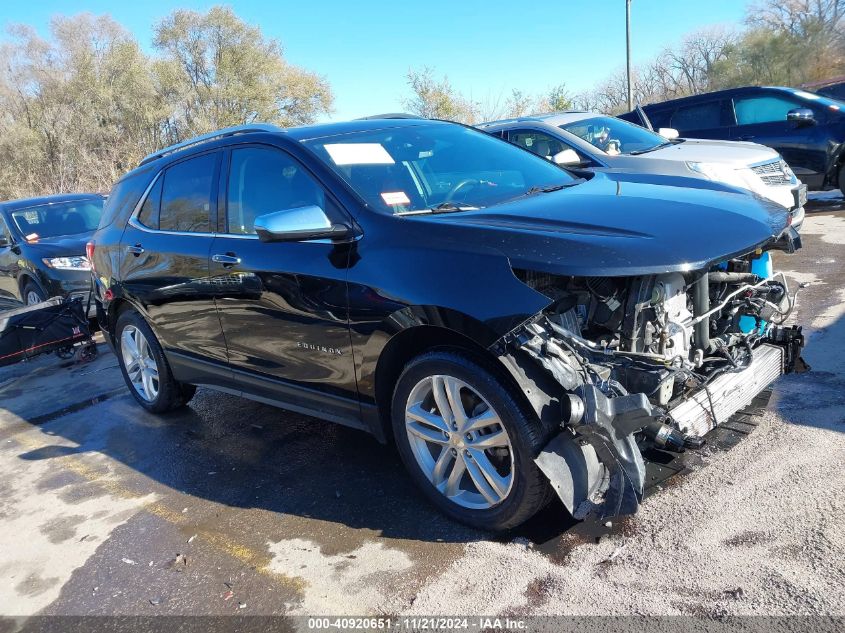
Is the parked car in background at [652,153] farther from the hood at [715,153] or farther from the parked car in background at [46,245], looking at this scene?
the parked car in background at [46,245]

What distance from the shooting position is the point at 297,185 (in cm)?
348

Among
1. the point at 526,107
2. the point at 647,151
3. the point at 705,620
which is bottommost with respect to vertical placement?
the point at 705,620

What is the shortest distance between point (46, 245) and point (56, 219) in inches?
37.1

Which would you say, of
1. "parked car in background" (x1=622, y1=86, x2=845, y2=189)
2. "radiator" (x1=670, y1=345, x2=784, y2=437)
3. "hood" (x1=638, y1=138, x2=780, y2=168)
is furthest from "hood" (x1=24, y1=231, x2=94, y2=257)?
"parked car in background" (x1=622, y1=86, x2=845, y2=189)

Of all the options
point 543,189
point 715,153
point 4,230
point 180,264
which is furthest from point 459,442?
point 4,230

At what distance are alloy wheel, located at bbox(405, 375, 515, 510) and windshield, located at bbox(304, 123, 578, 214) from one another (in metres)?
0.93

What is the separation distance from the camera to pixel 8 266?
898 centimetres

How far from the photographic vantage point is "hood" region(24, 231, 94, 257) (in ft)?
26.9

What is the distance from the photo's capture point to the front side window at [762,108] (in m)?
10.3

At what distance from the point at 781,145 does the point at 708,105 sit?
143 cm

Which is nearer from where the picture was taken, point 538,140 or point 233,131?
point 233,131

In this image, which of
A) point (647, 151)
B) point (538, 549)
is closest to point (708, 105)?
point (647, 151)

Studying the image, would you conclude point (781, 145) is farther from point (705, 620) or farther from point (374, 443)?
point (705, 620)

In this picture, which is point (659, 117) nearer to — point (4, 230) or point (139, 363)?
point (139, 363)
